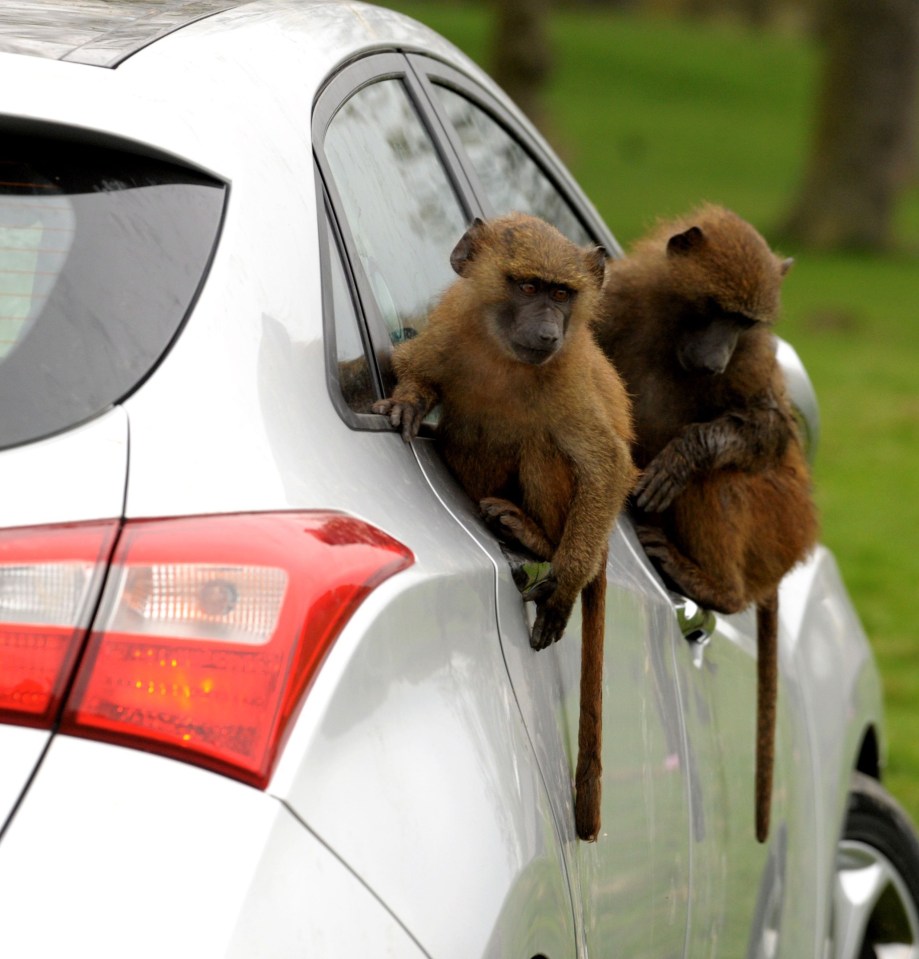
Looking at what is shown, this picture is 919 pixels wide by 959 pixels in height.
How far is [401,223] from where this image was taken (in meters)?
2.80

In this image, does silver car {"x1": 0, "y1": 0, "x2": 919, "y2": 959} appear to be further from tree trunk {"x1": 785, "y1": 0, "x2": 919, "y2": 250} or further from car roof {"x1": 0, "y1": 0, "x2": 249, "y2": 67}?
tree trunk {"x1": 785, "y1": 0, "x2": 919, "y2": 250}

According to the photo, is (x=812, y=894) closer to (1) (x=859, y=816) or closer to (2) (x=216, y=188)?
(1) (x=859, y=816)

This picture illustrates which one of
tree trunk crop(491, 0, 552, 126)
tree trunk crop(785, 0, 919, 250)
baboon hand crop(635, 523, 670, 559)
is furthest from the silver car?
tree trunk crop(785, 0, 919, 250)

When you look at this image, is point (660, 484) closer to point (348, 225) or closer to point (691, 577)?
point (691, 577)

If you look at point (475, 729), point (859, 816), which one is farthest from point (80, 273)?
point (859, 816)

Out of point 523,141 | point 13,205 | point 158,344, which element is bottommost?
point 523,141

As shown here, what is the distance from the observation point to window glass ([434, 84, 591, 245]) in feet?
11.0

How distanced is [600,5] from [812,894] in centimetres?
5386

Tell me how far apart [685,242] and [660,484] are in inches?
28.2

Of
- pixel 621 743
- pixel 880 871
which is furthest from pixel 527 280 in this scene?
pixel 880 871

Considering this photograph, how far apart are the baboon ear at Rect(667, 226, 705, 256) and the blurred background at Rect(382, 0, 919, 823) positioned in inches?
20.0

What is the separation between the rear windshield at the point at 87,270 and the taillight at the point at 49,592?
0.41ft

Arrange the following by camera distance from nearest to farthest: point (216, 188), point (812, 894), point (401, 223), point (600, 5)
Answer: point (216, 188) < point (401, 223) < point (812, 894) < point (600, 5)

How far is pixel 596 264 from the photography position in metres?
3.05
